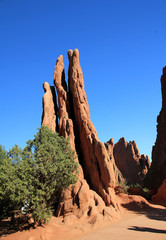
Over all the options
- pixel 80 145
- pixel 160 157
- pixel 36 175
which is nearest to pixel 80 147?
pixel 80 145

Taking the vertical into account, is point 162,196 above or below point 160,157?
below

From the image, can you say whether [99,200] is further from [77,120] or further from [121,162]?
[121,162]

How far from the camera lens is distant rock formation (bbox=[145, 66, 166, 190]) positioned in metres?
32.2

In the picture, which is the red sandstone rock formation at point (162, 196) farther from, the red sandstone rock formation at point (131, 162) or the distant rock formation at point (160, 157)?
the red sandstone rock formation at point (131, 162)

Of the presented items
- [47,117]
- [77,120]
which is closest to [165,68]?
[77,120]

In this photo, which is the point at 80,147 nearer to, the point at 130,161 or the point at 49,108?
the point at 49,108

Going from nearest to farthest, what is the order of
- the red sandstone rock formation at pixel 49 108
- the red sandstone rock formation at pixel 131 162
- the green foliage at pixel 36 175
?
the green foliage at pixel 36 175, the red sandstone rock formation at pixel 49 108, the red sandstone rock formation at pixel 131 162

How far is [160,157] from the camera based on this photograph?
3353 centimetres

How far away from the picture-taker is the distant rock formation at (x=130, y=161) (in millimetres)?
50250

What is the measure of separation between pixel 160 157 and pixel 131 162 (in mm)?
20855

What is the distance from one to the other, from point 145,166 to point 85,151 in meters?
34.7

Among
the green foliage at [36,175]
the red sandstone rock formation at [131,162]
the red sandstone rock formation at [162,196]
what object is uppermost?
the red sandstone rock formation at [131,162]

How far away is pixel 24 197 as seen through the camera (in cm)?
1338

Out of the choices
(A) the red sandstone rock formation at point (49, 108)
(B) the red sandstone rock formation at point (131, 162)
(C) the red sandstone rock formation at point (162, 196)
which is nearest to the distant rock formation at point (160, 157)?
(C) the red sandstone rock formation at point (162, 196)
